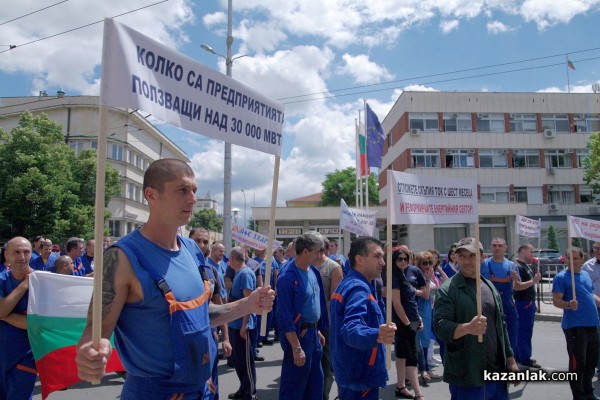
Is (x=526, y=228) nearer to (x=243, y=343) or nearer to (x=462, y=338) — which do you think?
(x=243, y=343)

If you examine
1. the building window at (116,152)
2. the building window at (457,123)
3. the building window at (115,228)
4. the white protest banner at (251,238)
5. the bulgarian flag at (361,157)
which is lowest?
the white protest banner at (251,238)

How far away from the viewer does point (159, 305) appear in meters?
2.47

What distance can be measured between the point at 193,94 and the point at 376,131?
17907 mm

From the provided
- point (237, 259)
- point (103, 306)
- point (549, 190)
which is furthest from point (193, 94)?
point (549, 190)

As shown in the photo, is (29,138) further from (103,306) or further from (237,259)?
(103,306)

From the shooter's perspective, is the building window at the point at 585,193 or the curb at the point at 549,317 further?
the building window at the point at 585,193

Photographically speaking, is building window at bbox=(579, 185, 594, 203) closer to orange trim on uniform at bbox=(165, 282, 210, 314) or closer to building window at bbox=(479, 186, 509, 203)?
building window at bbox=(479, 186, 509, 203)

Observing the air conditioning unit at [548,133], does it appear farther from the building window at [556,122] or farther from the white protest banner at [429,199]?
the white protest banner at [429,199]

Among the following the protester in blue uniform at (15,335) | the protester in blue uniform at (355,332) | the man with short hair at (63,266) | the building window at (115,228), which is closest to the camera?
the protester in blue uniform at (355,332)

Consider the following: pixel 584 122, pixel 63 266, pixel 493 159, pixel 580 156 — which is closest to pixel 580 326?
pixel 63 266

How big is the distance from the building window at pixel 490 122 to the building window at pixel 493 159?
1727 mm

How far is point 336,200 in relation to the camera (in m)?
72.4

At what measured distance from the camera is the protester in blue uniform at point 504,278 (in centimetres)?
799

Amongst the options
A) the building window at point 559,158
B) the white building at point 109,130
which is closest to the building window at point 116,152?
the white building at point 109,130
